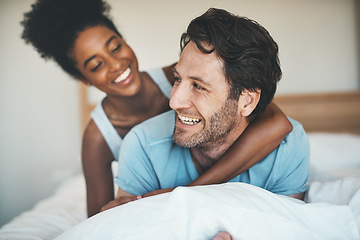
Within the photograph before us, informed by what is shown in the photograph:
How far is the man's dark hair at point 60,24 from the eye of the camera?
97cm

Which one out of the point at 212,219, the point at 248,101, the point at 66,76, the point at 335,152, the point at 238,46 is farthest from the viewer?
the point at 335,152

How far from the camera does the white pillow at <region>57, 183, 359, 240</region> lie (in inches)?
23.5

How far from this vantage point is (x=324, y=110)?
1.79 m

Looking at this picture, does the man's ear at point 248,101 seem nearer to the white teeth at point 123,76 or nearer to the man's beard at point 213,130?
the man's beard at point 213,130

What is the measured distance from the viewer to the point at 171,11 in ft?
4.25

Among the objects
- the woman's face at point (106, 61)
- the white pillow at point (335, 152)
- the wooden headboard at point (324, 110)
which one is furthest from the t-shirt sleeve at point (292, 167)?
the white pillow at point (335, 152)

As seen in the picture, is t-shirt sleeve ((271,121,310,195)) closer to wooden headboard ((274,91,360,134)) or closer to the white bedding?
the white bedding

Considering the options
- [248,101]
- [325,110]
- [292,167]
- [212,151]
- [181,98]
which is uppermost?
[181,98]

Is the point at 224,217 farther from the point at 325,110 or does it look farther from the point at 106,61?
the point at 325,110

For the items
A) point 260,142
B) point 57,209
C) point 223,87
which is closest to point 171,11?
point 223,87

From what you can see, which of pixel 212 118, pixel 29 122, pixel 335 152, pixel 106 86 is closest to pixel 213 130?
pixel 212 118

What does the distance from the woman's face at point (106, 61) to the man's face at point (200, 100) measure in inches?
7.0

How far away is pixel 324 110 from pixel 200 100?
3.93ft

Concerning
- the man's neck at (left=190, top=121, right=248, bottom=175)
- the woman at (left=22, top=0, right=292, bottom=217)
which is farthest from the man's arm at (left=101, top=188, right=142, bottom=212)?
the man's neck at (left=190, top=121, right=248, bottom=175)
